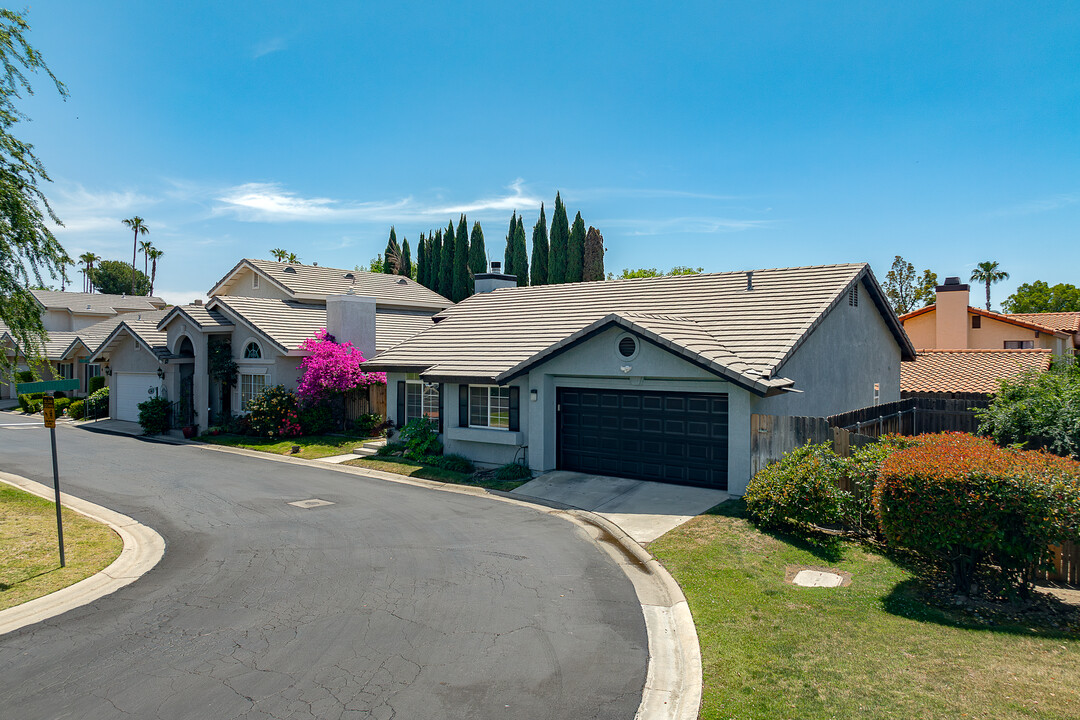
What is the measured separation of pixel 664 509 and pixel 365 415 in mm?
15147

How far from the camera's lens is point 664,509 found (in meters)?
13.7

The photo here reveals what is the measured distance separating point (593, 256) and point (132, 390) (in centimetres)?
3452

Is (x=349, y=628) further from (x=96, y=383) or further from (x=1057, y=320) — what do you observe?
(x=1057, y=320)

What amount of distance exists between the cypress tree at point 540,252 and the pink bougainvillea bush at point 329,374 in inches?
1236

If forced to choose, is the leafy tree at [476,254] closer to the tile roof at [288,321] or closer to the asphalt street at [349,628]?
the tile roof at [288,321]

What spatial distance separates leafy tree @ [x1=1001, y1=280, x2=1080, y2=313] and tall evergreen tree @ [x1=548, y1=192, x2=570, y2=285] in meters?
52.4

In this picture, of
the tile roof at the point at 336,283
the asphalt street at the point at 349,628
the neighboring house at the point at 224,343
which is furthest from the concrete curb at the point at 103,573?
the tile roof at the point at 336,283

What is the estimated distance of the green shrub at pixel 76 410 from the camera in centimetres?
3372

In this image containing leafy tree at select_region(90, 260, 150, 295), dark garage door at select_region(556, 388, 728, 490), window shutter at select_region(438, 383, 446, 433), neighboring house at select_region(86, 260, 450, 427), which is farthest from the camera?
leafy tree at select_region(90, 260, 150, 295)

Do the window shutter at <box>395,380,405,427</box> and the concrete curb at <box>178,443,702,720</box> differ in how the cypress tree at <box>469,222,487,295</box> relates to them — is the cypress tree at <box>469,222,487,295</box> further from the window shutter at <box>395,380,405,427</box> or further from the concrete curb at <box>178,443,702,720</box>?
the concrete curb at <box>178,443,702,720</box>

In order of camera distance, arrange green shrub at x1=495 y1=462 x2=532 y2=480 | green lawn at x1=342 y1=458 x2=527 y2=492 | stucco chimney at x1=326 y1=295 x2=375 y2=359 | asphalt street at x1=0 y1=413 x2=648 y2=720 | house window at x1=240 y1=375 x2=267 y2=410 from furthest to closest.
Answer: house window at x1=240 y1=375 x2=267 y2=410 < stucco chimney at x1=326 y1=295 x2=375 y2=359 < green shrub at x1=495 y1=462 x2=532 y2=480 < green lawn at x1=342 y1=458 x2=527 y2=492 < asphalt street at x1=0 y1=413 x2=648 y2=720

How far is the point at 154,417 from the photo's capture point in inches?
1094

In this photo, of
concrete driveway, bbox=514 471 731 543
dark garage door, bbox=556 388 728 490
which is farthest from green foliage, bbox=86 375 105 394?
concrete driveway, bbox=514 471 731 543

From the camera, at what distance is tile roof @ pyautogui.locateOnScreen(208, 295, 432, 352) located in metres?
26.8
